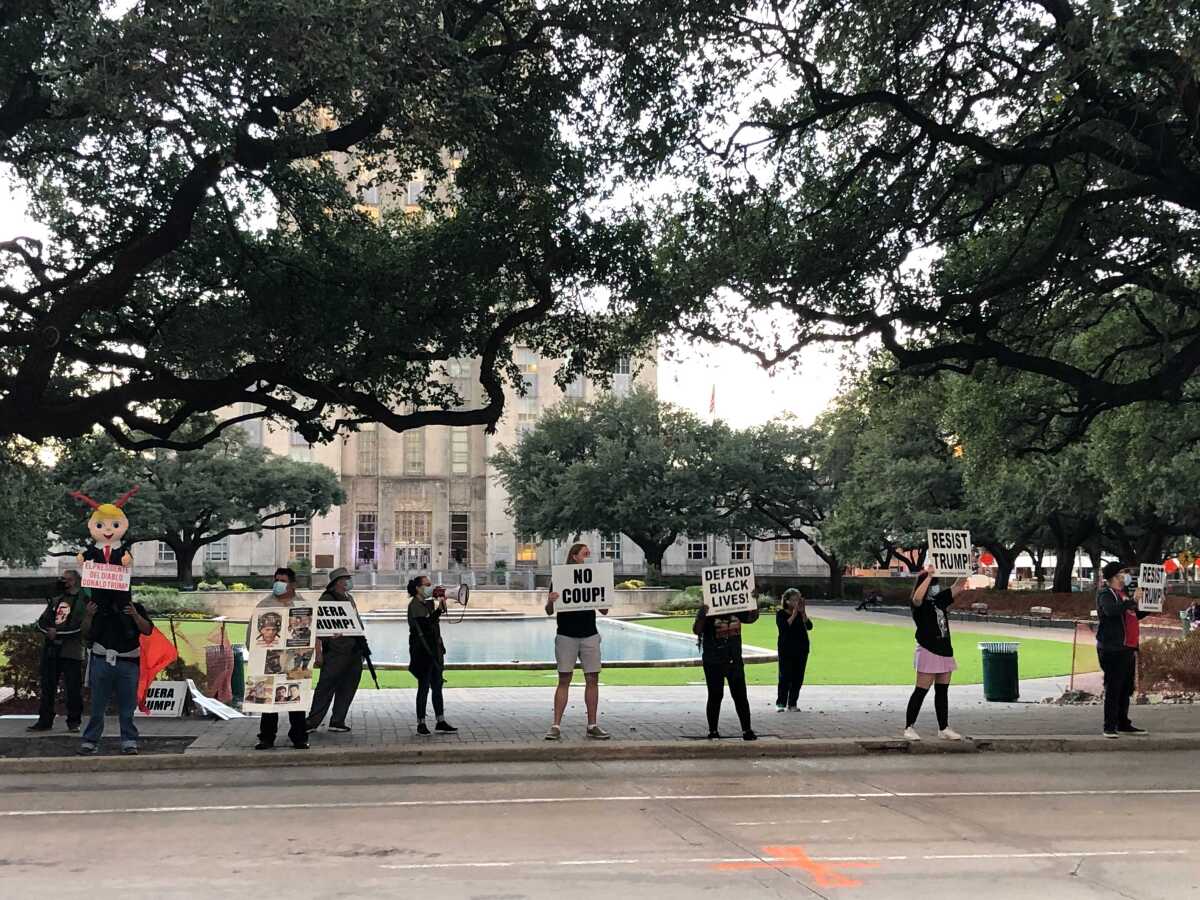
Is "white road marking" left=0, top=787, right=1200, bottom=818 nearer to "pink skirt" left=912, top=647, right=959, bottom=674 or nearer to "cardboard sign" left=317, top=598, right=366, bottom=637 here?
"pink skirt" left=912, top=647, right=959, bottom=674

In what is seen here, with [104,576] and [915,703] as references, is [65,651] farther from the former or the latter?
[915,703]

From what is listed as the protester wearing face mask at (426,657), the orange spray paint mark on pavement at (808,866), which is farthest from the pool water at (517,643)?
the orange spray paint mark on pavement at (808,866)

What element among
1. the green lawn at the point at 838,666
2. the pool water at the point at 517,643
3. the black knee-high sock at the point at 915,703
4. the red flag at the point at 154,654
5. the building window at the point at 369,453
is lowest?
the pool water at the point at 517,643

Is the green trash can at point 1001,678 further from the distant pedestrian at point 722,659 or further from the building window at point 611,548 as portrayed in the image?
the building window at point 611,548

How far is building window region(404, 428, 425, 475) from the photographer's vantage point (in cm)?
8569

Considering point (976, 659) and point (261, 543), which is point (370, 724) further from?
point (261, 543)

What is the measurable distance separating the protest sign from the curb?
52cm

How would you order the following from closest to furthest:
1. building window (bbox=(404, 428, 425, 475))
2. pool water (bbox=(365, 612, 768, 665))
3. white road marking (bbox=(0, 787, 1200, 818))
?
1. white road marking (bbox=(0, 787, 1200, 818))
2. pool water (bbox=(365, 612, 768, 665))
3. building window (bbox=(404, 428, 425, 475))

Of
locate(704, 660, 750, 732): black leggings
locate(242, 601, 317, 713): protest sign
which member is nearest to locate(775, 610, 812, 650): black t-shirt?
locate(704, 660, 750, 732): black leggings

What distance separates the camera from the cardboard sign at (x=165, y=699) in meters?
13.9

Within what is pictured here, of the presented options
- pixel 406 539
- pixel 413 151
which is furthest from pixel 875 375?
pixel 406 539

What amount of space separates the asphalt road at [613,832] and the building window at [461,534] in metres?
75.8

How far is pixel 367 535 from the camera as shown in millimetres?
85375

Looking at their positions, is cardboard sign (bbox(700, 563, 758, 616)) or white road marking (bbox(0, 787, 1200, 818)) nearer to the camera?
white road marking (bbox(0, 787, 1200, 818))
